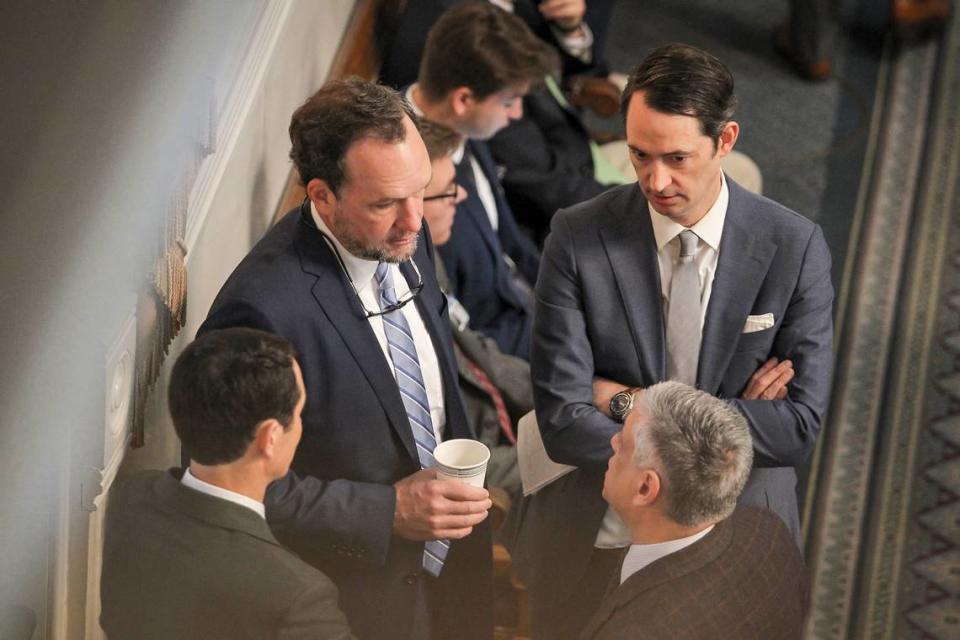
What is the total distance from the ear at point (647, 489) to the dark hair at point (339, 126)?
1.85ft

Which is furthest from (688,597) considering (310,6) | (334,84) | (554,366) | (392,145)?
(310,6)

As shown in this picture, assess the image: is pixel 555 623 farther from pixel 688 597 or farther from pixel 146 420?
pixel 146 420

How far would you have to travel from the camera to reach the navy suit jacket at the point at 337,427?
161 cm

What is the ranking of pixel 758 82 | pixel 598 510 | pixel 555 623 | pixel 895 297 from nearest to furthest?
pixel 555 623 < pixel 598 510 < pixel 895 297 < pixel 758 82

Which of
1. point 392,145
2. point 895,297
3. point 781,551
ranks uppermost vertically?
point 392,145

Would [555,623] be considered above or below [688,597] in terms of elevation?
below

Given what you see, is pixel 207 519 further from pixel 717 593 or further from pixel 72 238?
pixel 717 593

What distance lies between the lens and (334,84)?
175 centimetres

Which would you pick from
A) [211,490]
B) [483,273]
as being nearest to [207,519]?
[211,490]

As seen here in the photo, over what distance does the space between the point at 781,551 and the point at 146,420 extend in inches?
35.9

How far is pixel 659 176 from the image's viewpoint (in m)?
1.76

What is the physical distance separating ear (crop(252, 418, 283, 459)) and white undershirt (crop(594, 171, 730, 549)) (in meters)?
0.60

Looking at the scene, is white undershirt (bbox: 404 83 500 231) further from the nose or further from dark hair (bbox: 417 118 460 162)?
the nose

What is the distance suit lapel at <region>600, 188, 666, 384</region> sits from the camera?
1.87 m
